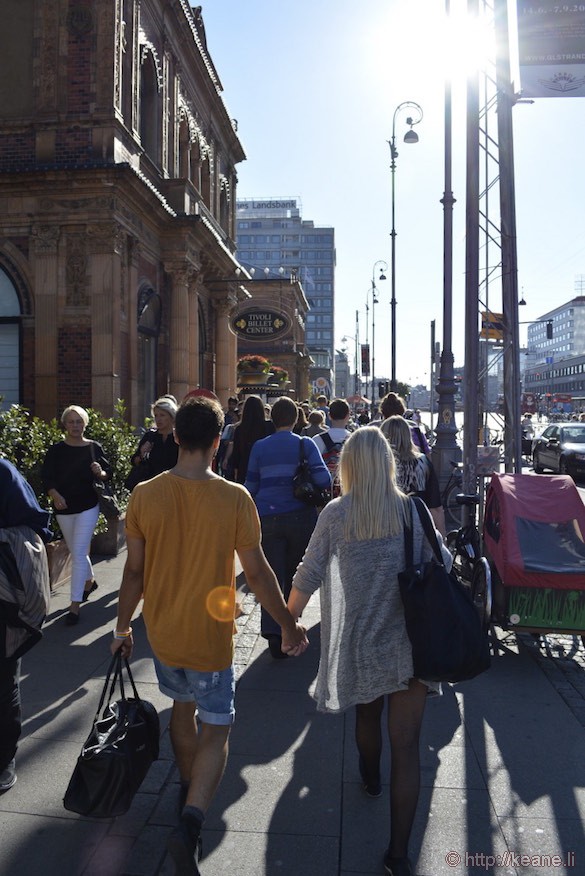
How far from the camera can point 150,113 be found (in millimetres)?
18781

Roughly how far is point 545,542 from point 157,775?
10.9 feet

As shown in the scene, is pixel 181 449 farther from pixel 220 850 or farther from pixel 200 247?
pixel 200 247

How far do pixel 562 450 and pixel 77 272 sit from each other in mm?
15046

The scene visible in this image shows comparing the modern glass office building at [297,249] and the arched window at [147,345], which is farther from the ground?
the modern glass office building at [297,249]

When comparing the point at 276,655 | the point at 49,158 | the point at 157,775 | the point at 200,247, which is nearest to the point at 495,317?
the point at 276,655

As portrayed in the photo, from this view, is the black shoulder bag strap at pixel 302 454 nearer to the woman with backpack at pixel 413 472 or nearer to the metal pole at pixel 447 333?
the woman with backpack at pixel 413 472

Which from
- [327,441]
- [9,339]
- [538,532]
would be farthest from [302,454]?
[9,339]

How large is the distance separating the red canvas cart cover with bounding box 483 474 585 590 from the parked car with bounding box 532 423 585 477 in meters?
16.9

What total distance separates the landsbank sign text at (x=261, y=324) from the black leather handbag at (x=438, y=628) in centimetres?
2124

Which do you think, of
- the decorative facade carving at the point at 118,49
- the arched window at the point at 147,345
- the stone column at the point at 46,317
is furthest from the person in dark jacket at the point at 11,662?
the arched window at the point at 147,345

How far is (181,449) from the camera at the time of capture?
10.0ft

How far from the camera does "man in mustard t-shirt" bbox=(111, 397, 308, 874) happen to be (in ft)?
9.67

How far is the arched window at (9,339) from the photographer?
51.0ft

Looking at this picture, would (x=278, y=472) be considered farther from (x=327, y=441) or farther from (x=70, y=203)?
(x=70, y=203)
